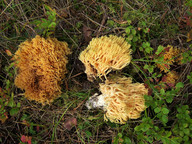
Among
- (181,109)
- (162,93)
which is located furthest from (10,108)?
(181,109)

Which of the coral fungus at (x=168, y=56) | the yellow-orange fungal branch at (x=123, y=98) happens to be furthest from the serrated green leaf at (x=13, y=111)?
the coral fungus at (x=168, y=56)

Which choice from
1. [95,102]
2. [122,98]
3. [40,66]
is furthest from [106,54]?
[40,66]

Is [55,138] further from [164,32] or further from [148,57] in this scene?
[164,32]

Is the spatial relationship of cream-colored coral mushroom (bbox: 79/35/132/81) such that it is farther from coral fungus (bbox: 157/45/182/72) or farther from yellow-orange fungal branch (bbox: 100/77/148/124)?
coral fungus (bbox: 157/45/182/72)

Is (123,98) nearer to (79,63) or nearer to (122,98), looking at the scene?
(122,98)

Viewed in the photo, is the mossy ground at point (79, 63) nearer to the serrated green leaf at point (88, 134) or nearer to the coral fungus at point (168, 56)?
the serrated green leaf at point (88, 134)

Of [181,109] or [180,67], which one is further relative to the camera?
[180,67]

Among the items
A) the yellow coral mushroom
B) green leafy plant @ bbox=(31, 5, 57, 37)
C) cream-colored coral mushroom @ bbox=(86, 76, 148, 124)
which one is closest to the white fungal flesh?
cream-colored coral mushroom @ bbox=(86, 76, 148, 124)
